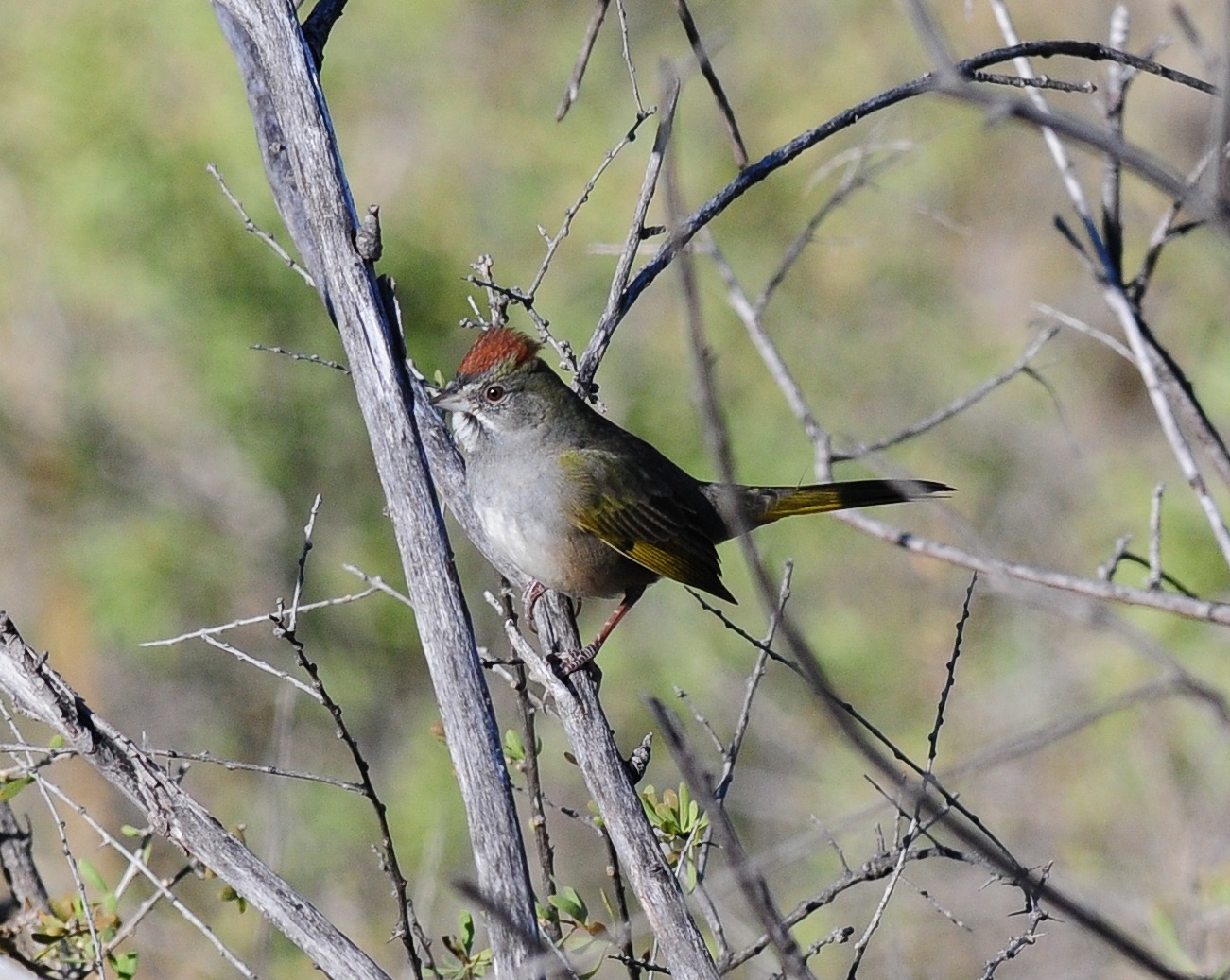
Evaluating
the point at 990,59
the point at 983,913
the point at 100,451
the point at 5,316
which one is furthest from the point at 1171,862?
the point at 5,316

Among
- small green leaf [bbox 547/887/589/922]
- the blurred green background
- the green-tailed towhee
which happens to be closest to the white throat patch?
the green-tailed towhee

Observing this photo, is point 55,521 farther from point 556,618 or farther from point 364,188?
point 556,618

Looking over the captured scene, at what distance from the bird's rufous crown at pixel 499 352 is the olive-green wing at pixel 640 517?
0.39 m

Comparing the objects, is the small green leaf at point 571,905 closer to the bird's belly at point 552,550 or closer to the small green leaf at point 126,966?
the small green leaf at point 126,966

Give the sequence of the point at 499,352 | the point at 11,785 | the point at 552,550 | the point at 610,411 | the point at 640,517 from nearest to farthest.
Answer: the point at 11,785, the point at 552,550, the point at 499,352, the point at 640,517, the point at 610,411

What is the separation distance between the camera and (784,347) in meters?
9.96

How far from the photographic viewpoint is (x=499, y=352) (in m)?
4.51

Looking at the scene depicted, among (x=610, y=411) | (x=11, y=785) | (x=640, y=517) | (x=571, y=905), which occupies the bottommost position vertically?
(x=571, y=905)

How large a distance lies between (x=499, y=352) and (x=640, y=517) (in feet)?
2.68

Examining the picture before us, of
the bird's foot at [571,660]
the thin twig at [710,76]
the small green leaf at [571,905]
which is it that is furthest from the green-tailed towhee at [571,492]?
the small green leaf at [571,905]

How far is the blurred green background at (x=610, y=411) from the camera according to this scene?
299 inches

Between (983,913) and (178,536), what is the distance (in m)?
5.28

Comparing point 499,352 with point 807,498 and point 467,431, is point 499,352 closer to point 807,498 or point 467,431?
point 467,431

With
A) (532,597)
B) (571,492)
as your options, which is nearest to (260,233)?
(532,597)
